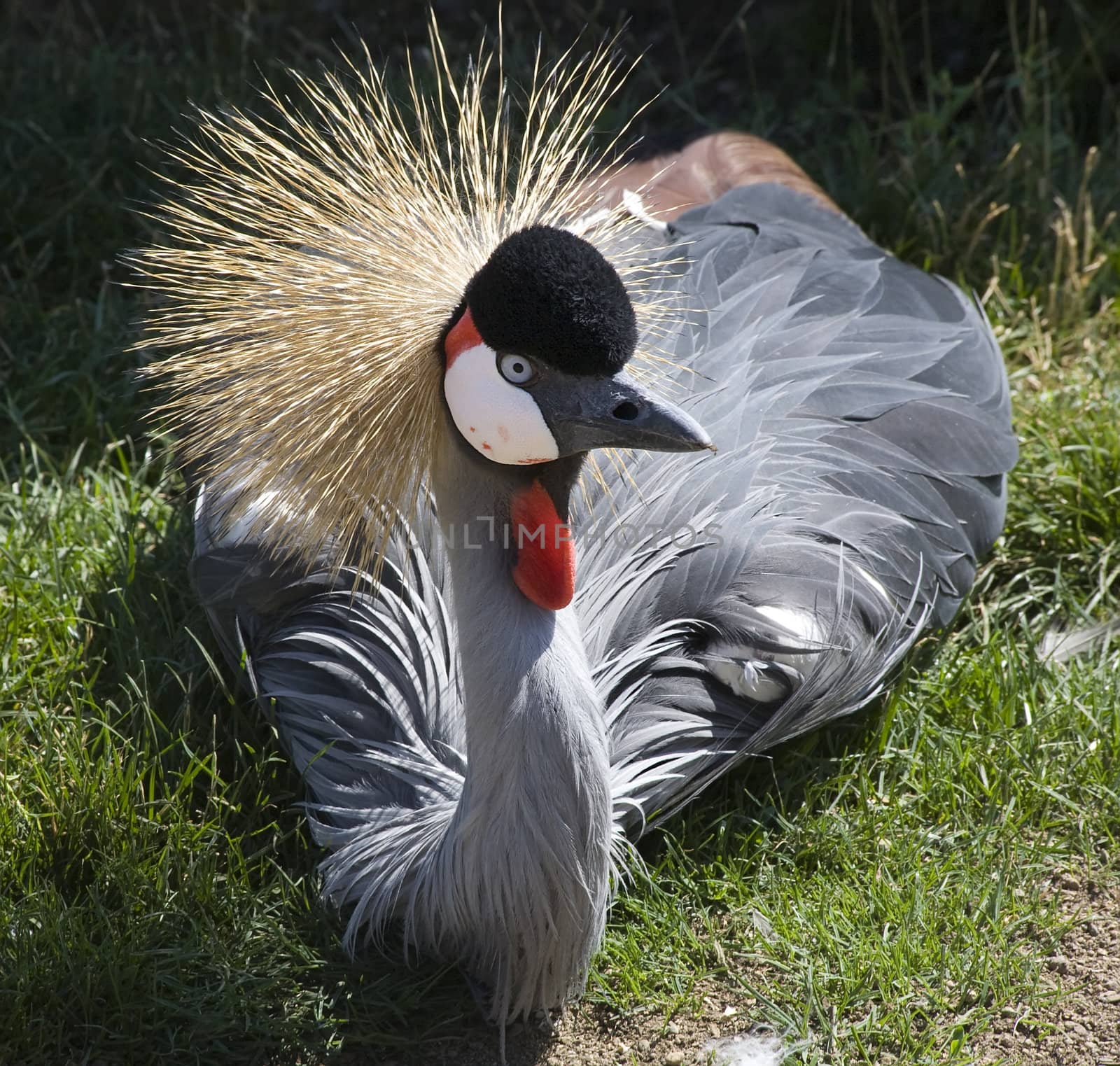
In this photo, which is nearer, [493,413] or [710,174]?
[493,413]

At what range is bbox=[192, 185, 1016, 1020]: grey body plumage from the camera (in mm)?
1451

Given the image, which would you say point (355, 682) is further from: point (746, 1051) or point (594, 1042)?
point (746, 1051)

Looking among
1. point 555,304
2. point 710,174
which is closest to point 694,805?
point 555,304

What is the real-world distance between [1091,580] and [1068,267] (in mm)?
651

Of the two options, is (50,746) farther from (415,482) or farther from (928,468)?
(928,468)

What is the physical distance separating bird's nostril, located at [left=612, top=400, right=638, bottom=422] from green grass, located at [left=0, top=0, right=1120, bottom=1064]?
71 centimetres

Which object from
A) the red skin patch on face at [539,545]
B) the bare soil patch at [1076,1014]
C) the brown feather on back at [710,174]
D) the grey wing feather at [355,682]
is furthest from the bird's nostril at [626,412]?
the brown feather on back at [710,174]

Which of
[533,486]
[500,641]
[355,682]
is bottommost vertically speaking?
[355,682]

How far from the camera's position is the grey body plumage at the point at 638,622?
57.1 inches

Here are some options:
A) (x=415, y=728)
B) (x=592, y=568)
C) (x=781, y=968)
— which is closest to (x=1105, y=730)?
(x=781, y=968)

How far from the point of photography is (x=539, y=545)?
137 centimetres

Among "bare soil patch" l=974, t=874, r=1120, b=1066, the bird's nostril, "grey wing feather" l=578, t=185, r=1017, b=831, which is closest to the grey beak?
the bird's nostril

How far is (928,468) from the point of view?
1.99m

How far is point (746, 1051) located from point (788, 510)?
68 cm
